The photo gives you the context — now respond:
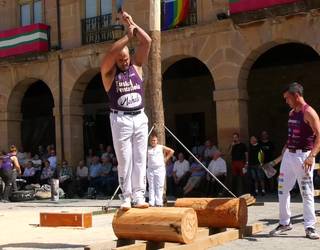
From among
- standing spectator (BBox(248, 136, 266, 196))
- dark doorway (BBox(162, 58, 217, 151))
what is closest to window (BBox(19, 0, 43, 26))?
dark doorway (BBox(162, 58, 217, 151))

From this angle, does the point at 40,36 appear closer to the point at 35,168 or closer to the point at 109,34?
the point at 109,34

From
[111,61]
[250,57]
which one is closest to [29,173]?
[250,57]

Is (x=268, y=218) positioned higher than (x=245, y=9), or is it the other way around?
(x=245, y=9)

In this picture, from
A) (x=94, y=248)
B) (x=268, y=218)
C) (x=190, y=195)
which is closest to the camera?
(x=94, y=248)

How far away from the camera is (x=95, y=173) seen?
18.2 meters

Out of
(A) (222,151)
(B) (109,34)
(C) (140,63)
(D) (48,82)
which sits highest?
(B) (109,34)

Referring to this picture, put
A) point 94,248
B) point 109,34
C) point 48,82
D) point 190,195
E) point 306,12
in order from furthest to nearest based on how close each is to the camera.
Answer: point 48,82 < point 109,34 < point 190,195 < point 306,12 < point 94,248

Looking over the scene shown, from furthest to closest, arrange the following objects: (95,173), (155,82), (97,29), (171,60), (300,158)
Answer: (97,29) < (95,173) < (171,60) < (155,82) < (300,158)

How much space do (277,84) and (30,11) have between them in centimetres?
940

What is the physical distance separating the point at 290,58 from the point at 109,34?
6181 millimetres

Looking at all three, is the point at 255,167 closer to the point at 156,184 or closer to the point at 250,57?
the point at 250,57

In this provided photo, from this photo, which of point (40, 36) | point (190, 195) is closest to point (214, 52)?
point (190, 195)

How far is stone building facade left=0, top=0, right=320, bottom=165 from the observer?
15.5m

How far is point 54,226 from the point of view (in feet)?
33.3
